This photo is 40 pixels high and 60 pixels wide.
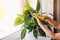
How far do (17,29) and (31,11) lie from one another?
0.41m

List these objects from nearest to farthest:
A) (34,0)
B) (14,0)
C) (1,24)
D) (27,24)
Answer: (27,24)
(1,24)
(14,0)
(34,0)

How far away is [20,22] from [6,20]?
0.23m

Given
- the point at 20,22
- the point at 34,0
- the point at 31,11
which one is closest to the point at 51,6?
the point at 34,0

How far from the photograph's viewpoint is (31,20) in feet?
4.36

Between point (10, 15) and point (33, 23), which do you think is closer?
point (33, 23)

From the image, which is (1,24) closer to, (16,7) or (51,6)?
(16,7)

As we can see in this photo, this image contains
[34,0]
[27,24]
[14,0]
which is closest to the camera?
[27,24]

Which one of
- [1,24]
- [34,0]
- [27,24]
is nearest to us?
[27,24]

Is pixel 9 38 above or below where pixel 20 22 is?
below

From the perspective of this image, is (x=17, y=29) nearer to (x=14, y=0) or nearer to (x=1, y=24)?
(x=1, y=24)

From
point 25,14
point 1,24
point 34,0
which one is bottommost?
point 1,24

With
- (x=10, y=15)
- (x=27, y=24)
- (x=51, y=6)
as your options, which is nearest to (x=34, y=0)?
(x=51, y=6)

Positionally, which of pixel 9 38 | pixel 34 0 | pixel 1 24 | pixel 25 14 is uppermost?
pixel 34 0

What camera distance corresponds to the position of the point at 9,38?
4.98 feet
